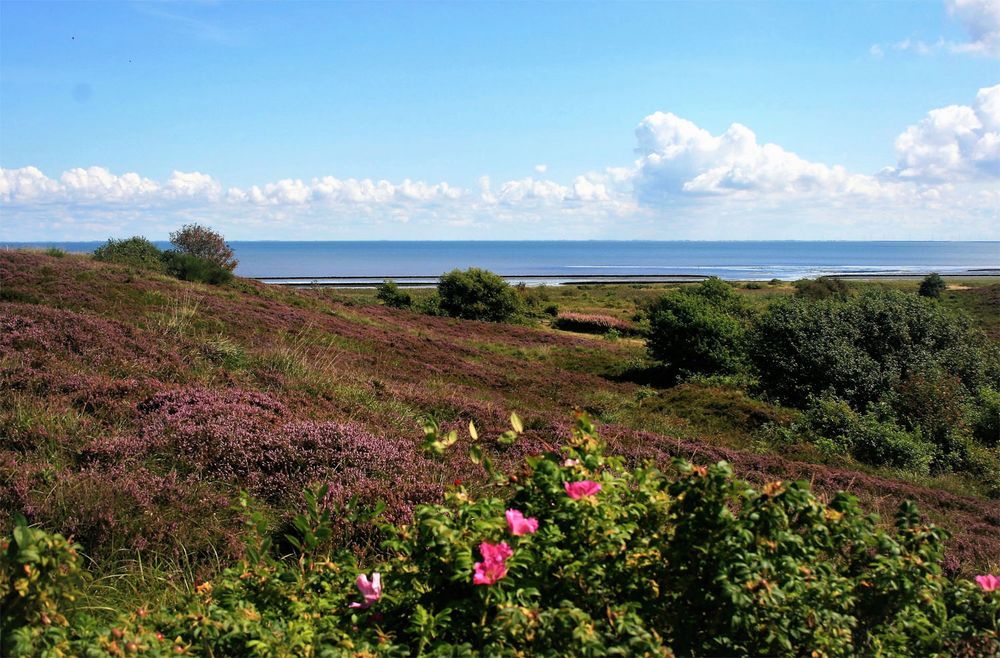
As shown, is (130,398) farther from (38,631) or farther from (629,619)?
(629,619)

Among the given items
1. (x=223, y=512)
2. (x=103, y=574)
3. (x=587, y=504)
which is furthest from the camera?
(x=223, y=512)

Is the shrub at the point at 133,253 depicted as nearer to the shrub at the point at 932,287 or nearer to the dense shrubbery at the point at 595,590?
the dense shrubbery at the point at 595,590

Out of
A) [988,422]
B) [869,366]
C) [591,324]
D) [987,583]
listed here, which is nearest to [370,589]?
[987,583]

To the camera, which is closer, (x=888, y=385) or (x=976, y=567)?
(x=976, y=567)

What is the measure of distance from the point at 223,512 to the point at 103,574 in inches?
31.4

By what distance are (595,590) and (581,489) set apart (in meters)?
0.38

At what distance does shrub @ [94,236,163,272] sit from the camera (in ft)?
89.0

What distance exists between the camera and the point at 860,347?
61.9ft

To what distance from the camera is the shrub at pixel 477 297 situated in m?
40.5

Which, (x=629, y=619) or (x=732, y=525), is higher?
(x=732, y=525)

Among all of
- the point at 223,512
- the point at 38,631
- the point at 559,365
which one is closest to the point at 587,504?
the point at 38,631

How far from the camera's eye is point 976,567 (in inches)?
208

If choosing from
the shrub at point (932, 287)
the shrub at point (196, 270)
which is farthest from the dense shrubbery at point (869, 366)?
the shrub at point (932, 287)

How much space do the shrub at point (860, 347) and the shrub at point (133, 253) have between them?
23391 mm
